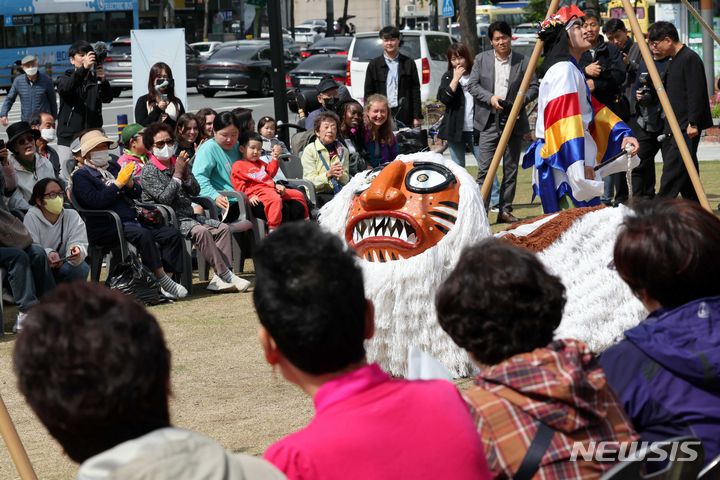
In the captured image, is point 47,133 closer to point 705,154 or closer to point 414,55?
point 705,154

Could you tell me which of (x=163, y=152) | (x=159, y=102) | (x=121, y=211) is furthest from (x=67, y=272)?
(x=159, y=102)

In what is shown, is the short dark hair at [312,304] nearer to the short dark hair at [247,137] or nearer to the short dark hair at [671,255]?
the short dark hair at [671,255]

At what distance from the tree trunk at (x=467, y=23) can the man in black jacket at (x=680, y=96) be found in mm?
10009

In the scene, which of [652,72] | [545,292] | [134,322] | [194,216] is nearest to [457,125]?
[194,216]

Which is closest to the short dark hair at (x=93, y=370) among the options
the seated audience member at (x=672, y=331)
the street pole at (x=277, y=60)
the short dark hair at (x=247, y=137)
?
the seated audience member at (x=672, y=331)

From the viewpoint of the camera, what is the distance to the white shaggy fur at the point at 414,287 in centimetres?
514

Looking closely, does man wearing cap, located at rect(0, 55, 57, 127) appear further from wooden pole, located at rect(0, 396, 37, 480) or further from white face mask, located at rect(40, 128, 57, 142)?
wooden pole, located at rect(0, 396, 37, 480)

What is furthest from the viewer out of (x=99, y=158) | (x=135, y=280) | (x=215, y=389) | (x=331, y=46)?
(x=331, y=46)

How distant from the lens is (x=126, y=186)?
8.16 metres

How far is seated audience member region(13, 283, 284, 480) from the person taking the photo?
5.84 feet

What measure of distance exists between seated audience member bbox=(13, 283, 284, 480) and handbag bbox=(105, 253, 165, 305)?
598cm

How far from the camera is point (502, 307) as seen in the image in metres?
2.54

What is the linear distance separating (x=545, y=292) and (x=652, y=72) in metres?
4.25

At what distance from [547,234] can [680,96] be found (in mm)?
4701
